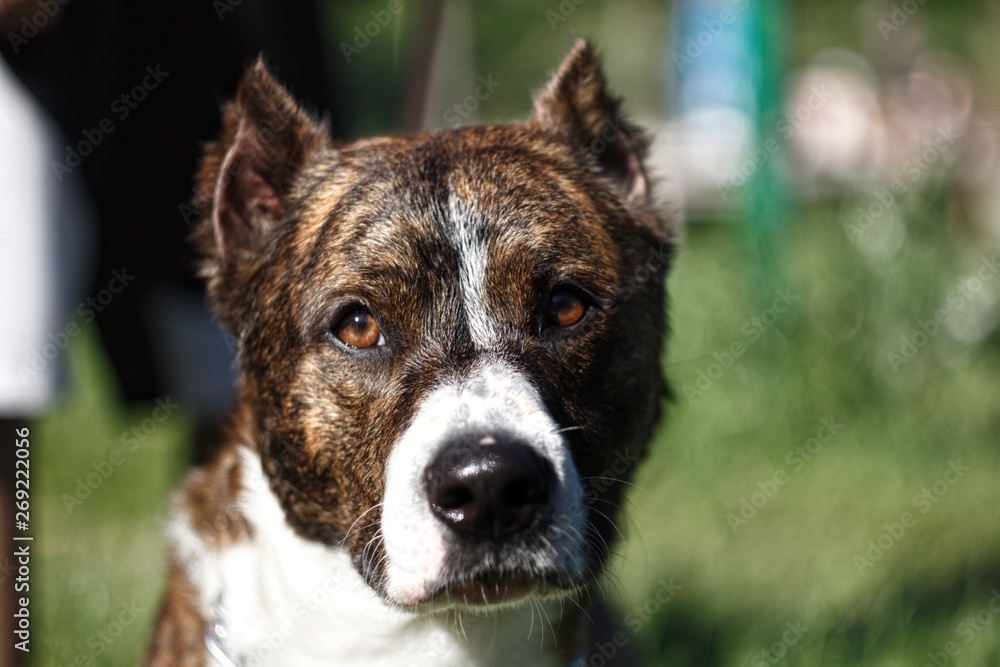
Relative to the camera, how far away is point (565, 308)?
9.76 ft

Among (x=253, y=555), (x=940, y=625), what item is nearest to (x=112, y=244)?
(x=253, y=555)

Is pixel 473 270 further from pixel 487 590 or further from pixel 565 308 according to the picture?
pixel 487 590

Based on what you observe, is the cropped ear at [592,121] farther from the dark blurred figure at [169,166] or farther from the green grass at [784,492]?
the dark blurred figure at [169,166]

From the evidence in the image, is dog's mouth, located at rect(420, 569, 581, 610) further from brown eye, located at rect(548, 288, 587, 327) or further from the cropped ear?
the cropped ear

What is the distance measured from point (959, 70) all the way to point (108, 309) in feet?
41.9

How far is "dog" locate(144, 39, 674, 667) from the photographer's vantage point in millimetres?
2551

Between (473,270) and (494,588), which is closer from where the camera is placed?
(494,588)

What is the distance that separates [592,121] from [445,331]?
106 cm

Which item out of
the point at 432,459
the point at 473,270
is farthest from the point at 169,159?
the point at 432,459

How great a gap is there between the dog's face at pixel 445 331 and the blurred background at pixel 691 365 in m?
0.34

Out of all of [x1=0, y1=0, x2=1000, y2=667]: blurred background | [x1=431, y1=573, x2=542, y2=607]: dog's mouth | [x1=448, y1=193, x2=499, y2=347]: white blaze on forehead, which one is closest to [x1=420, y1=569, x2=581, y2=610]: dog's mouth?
[x1=431, y1=573, x2=542, y2=607]: dog's mouth

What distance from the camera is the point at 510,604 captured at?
2670mm

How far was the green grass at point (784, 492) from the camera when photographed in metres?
4.28

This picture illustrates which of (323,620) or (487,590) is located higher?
(487,590)
